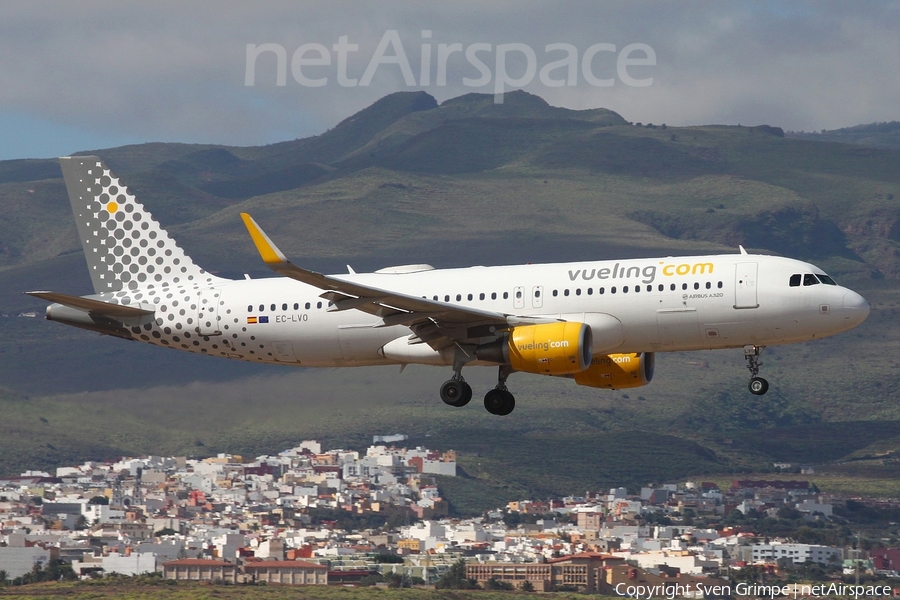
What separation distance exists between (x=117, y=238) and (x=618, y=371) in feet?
60.6

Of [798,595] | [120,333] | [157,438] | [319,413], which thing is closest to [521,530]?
[319,413]

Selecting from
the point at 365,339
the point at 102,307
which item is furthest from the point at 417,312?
the point at 102,307

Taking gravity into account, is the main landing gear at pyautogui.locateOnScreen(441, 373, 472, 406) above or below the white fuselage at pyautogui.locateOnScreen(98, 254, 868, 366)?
below

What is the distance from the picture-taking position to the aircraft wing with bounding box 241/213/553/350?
43.3 m

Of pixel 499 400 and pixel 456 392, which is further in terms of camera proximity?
pixel 499 400

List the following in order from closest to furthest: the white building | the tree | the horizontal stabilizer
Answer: the horizontal stabilizer < the tree < the white building

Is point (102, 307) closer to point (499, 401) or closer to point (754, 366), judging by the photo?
point (499, 401)

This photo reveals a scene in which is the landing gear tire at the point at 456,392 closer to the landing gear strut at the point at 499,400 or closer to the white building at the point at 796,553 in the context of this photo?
the landing gear strut at the point at 499,400

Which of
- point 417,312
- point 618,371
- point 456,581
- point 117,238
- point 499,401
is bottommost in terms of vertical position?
point 456,581

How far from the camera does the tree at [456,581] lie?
113 m

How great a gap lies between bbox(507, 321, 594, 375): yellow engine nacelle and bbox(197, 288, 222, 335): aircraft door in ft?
35.5

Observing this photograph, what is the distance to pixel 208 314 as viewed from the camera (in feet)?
168

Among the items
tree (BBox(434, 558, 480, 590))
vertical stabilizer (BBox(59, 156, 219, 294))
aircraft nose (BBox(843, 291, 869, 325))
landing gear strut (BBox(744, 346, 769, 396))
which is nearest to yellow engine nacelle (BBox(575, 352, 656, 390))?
landing gear strut (BBox(744, 346, 769, 396))

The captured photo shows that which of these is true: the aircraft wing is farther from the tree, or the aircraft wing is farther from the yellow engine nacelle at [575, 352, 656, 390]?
the tree
